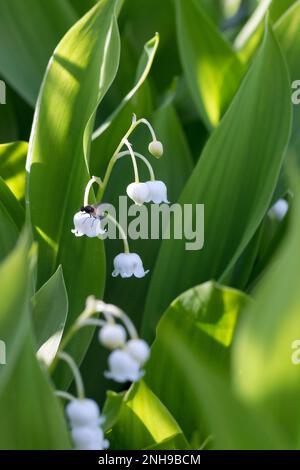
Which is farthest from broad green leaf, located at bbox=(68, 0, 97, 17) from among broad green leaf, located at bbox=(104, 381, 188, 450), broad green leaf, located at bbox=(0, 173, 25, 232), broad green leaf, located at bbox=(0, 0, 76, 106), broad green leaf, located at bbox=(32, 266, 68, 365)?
broad green leaf, located at bbox=(104, 381, 188, 450)

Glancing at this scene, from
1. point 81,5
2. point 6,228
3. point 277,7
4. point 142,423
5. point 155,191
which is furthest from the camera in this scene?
point 81,5

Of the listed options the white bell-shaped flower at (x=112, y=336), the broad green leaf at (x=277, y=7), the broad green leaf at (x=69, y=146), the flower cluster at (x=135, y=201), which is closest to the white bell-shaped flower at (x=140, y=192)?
the flower cluster at (x=135, y=201)

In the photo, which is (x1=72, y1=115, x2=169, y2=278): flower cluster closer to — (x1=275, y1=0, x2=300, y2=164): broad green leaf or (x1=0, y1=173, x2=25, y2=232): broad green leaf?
(x1=0, y1=173, x2=25, y2=232): broad green leaf

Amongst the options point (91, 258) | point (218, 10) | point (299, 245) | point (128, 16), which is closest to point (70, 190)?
point (91, 258)

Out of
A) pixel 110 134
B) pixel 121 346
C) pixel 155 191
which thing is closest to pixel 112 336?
pixel 121 346

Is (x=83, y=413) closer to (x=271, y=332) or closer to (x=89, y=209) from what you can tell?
(x=271, y=332)
